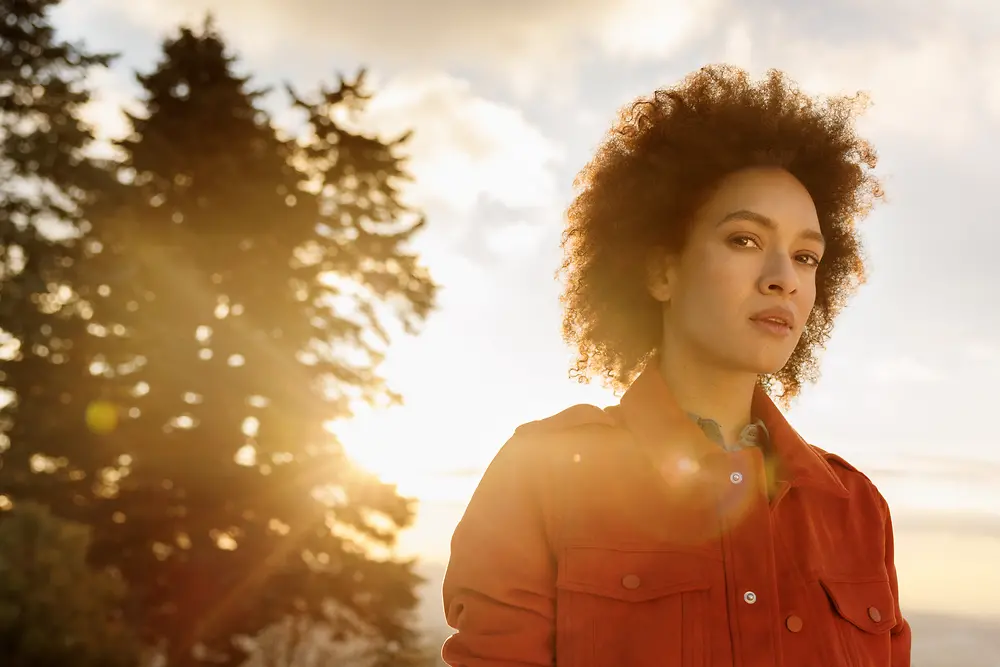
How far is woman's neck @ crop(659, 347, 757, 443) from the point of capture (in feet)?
9.89

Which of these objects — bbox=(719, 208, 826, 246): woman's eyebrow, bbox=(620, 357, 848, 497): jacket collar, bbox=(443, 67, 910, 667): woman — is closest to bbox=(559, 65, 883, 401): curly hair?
bbox=(443, 67, 910, 667): woman

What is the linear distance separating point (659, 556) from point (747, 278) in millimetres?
881

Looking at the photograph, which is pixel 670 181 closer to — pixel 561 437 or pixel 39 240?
pixel 561 437

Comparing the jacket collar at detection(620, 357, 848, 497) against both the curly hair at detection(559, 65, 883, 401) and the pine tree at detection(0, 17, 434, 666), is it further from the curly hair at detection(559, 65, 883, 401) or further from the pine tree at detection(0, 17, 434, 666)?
the pine tree at detection(0, 17, 434, 666)

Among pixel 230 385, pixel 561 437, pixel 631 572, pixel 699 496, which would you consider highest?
pixel 230 385

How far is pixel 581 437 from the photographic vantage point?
2.92 m

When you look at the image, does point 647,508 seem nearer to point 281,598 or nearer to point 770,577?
point 770,577

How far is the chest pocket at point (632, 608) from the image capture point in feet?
8.34

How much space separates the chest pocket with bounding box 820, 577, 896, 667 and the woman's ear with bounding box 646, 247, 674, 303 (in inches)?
41.6

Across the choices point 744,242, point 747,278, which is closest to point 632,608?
point 747,278

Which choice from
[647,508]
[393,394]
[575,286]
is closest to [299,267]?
[393,394]

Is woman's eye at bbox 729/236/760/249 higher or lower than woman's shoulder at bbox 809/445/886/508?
higher

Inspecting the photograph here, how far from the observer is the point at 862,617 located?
2.80 metres

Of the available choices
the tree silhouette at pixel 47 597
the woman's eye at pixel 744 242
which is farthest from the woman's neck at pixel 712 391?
the tree silhouette at pixel 47 597
